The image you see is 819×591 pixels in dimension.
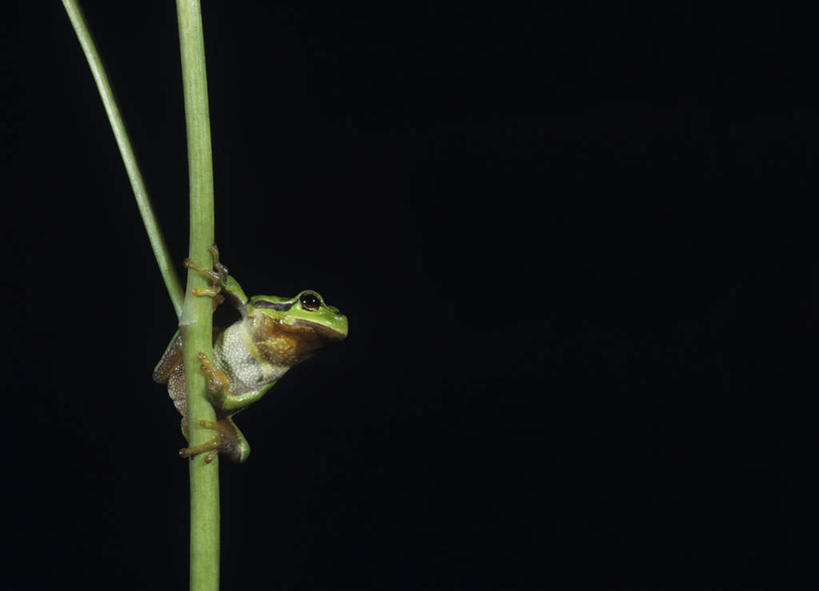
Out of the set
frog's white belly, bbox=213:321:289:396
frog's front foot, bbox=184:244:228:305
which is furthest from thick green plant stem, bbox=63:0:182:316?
frog's white belly, bbox=213:321:289:396

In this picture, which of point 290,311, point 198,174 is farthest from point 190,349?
point 290,311

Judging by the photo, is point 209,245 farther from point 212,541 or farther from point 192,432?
point 212,541

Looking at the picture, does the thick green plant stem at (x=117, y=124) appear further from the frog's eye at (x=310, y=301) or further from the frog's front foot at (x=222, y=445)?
the frog's eye at (x=310, y=301)

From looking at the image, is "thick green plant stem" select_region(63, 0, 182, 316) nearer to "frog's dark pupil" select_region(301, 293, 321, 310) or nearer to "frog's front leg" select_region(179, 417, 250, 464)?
"frog's front leg" select_region(179, 417, 250, 464)

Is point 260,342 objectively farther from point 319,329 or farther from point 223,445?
point 223,445

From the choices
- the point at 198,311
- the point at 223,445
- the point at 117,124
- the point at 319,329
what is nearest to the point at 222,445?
the point at 223,445

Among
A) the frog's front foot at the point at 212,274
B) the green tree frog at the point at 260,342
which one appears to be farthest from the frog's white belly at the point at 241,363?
the frog's front foot at the point at 212,274
